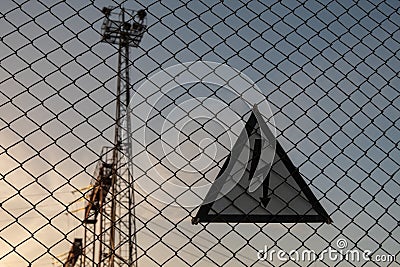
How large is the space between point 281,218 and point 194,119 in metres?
0.70

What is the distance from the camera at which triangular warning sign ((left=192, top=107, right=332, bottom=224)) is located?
111 inches

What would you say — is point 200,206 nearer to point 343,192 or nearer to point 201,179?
point 201,179

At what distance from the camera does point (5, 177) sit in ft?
7.68

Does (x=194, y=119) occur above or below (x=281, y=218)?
above

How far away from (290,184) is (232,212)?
37 centimetres

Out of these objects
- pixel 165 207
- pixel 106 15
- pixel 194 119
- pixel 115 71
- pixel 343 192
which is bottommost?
pixel 343 192

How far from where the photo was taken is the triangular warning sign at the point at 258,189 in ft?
9.22

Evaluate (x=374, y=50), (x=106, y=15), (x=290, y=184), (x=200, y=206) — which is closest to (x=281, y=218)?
(x=290, y=184)

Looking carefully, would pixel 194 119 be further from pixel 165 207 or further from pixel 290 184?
pixel 290 184

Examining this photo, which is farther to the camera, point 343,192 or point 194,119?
point 343,192

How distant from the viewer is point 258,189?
2.91m

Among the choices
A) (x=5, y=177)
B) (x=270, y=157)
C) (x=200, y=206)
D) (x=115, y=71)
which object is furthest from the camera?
(x=270, y=157)

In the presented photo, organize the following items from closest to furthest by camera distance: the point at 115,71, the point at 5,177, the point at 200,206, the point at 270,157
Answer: the point at 5,177 → the point at 115,71 → the point at 200,206 → the point at 270,157

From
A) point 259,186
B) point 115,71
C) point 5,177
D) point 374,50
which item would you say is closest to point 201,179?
point 259,186
